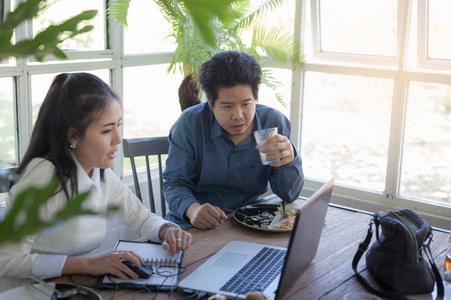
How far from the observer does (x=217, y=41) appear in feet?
9.20

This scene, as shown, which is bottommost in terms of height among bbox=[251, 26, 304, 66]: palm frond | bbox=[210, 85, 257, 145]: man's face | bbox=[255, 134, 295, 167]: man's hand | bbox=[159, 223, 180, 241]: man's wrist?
bbox=[159, 223, 180, 241]: man's wrist

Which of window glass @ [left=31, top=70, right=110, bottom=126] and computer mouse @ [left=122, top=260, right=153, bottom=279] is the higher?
window glass @ [left=31, top=70, right=110, bottom=126]

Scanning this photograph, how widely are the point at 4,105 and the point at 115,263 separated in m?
1.56

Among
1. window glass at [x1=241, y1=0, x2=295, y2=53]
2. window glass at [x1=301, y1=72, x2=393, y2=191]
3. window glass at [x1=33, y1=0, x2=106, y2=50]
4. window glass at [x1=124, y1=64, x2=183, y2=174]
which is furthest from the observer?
window glass at [x1=241, y1=0, x2=295, y2=53]

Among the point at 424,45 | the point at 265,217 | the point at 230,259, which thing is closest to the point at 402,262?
the point at 230,259

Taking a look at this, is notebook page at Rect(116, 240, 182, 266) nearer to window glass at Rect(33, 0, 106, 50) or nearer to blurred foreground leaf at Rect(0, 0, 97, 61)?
blurred foreground leaf at Rect(0, 0, 97, 61)

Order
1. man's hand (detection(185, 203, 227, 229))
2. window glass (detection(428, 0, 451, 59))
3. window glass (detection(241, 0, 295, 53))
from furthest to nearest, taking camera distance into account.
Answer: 1. window glass (detection(241, 0, 295, 53))
2. window glass (detection(428, 0, 451, 59))
3. man's hand (detection(185, 203, 227, 229))

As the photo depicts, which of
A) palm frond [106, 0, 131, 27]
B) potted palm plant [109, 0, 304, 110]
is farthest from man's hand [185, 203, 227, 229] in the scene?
palm frond [106, 0, 131, 27]

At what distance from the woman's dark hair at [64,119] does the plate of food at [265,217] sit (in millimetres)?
622

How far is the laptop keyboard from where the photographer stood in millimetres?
1344

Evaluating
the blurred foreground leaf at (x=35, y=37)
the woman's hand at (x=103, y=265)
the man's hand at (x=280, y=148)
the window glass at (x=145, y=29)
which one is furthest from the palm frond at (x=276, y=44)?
the blurred foreground leaf at (x=35, y=37)

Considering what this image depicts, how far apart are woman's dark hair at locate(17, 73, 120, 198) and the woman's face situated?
18 millimetres

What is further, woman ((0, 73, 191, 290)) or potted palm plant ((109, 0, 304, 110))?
potted palm plant ((109, 0, 304, 110))

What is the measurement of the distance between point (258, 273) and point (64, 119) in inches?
28.9
